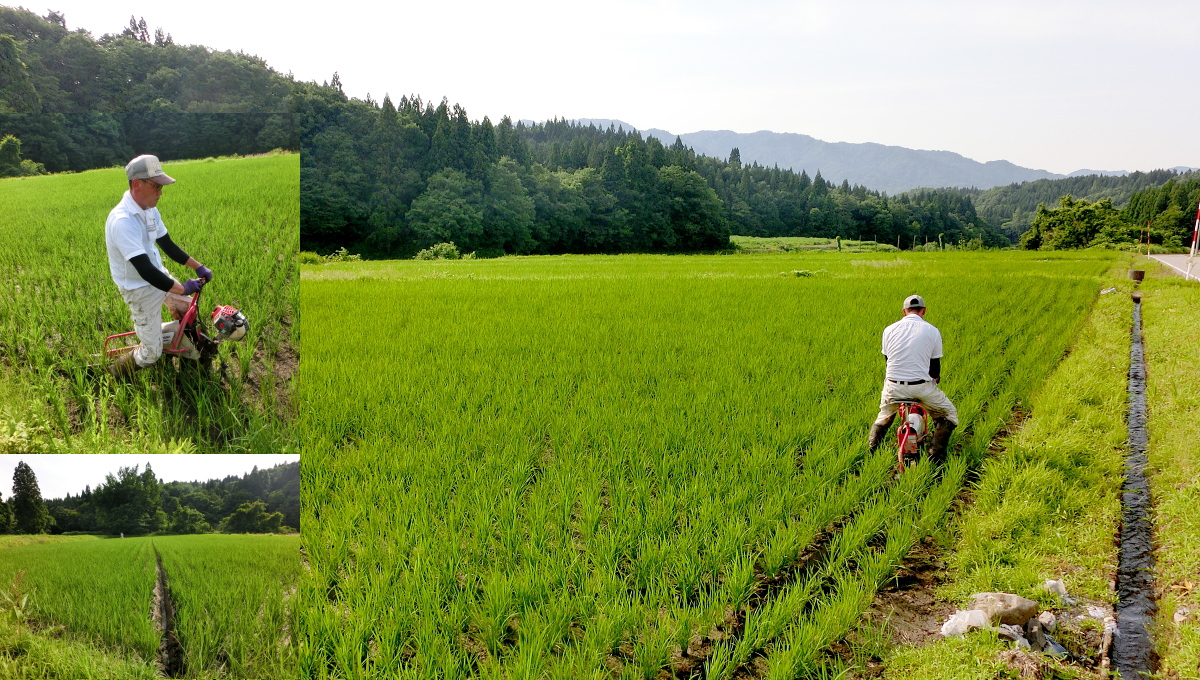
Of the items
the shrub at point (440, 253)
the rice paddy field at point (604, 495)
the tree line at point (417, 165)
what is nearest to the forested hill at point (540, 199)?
the tree line at point (417, 165)

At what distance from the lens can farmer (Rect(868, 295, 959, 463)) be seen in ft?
13.3

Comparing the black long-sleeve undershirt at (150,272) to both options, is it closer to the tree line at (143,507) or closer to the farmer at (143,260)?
the farmer at (143,260)

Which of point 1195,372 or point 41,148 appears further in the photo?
→ point 1195,372

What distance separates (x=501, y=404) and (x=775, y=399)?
8.02 feet

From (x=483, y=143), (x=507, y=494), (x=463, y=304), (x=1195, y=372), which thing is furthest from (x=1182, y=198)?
(x=507, y=494)

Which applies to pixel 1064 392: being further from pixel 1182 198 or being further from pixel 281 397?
pixel 1182 198

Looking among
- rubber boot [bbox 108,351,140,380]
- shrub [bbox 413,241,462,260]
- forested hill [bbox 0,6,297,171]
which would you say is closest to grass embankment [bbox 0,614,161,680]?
rubber boot [bbox 108,351,140,380]

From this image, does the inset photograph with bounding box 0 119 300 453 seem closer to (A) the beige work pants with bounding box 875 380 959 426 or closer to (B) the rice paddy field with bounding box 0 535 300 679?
(B) the rice paddy field with bounding box 0 535 300 679

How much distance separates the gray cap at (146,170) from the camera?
1.66m

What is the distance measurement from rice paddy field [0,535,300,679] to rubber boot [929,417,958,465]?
13.9ft

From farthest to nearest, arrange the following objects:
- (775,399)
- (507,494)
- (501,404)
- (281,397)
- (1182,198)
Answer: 1. (1182,198)
2. (775,399)
3. (501,404)
4. (507,494)
5. (281,397)

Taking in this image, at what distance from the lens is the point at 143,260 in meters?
1.76

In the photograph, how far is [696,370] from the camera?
6.53 m

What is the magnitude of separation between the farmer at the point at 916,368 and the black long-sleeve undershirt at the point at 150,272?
3.95 m
